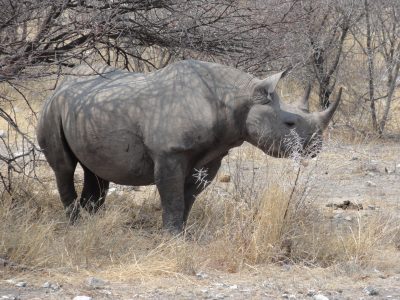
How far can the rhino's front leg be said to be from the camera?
6633 mm

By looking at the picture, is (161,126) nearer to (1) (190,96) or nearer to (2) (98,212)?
(1) (190,96)

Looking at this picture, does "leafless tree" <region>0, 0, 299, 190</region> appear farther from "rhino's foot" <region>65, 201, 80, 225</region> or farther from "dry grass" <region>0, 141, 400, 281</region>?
"dry grass" <region>0, 141, 400, 281</region>

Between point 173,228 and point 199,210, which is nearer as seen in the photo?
point 173,228

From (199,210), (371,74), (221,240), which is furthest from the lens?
(371,74)

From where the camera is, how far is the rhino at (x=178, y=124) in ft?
21.8

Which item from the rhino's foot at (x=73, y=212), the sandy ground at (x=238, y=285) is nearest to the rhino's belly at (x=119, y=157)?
the rhino's foot at (x=73, y=212)

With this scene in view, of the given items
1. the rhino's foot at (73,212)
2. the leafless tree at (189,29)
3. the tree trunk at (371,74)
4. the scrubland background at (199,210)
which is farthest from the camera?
the tree trunk at (371,74)

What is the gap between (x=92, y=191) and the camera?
7910 mm

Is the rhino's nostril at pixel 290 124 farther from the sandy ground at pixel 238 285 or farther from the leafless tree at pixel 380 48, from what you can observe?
the leafless tree at pixel 380 48

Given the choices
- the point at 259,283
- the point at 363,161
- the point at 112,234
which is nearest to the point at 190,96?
the point at 112,234

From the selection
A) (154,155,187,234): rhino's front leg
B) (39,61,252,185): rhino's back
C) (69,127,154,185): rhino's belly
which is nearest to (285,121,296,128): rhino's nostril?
(39,61,252,185): rhino's back

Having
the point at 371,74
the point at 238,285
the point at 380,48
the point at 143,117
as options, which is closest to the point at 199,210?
the point at 143,117

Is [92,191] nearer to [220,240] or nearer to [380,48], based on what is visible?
[220,240]

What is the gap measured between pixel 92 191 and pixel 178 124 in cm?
165
